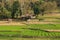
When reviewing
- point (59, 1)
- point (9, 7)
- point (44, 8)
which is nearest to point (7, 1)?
point (9, 7)

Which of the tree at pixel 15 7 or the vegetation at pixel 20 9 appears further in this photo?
the tree at pixel 15 7

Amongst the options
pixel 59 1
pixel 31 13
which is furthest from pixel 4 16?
pixel 59 1

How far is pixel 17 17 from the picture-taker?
47188mm

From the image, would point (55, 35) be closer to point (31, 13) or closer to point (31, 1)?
point (31, 13)

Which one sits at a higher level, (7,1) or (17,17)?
(7,1)

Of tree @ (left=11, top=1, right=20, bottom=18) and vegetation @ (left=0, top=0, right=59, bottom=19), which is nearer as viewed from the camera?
vegetation @ (left=0, top=0, right=59, bottom=19)

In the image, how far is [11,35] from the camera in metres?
26.1

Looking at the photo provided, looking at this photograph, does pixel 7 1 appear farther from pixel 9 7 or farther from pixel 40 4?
pixel 40 4

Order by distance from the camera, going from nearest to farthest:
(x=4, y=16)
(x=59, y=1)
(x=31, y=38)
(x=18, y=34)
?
1. (x=31, y=38)
2. (x=18, y=34)
3. (x=4, y=16)
4. (x=59, y=1)

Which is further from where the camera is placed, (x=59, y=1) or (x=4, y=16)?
(x=59, y=1)

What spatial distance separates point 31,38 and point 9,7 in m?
23.5

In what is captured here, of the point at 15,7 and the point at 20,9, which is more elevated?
the point at 15,7

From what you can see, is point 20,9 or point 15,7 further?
point 20,9

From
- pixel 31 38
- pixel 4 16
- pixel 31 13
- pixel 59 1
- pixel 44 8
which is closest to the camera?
pixel 31 38
